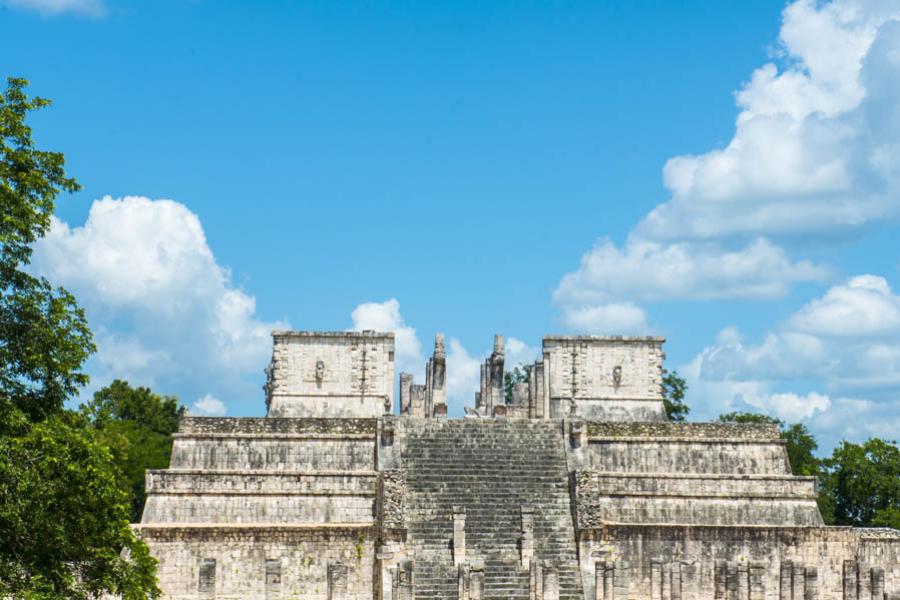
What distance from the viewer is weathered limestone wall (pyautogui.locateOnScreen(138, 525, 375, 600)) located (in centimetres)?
3089

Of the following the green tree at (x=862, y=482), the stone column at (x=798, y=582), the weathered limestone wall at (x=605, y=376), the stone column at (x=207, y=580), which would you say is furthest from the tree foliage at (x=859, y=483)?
the stone column at (x=207, y=580)

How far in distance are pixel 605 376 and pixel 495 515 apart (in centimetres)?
998

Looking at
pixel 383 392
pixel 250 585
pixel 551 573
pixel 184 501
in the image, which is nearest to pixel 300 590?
pixel 250 585

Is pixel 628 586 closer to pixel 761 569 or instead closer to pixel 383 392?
pixel 761 569

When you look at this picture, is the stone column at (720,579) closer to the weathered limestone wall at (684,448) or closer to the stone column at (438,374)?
the weathered limestone wall at (684,448)

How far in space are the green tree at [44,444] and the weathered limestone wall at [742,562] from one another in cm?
1354

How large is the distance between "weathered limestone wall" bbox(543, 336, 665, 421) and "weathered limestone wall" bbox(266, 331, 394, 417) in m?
5.34

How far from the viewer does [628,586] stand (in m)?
30.9

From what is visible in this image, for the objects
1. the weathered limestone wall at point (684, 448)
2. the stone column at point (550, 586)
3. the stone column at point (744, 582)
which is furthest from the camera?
the weathered limestone wall at point (684, 448)

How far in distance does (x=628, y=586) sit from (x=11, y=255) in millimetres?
17536

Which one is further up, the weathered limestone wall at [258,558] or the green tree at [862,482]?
the green tree at [862,482]

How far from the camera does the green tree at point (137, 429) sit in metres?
50.1

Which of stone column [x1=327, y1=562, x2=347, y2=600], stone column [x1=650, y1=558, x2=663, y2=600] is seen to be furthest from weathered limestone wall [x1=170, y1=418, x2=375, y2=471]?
stone column [x1=650, y1=558, x2=663, y2=600]

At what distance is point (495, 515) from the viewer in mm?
31500
